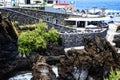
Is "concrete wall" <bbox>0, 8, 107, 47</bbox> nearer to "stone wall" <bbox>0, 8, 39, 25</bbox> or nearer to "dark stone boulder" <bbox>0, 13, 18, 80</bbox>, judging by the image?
"stone wall" <bbox>0, 8, 39, 25</bbox>

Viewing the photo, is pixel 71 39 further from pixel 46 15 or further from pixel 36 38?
pixel 46 15

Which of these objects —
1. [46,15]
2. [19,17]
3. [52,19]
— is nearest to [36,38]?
[19,17]

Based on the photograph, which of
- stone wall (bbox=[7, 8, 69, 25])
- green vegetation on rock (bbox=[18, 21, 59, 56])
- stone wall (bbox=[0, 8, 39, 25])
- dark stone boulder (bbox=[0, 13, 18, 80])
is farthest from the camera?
stone wall (bbox=[7, 8, 69, 25])

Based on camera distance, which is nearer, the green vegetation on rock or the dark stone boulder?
the dark stone boulder

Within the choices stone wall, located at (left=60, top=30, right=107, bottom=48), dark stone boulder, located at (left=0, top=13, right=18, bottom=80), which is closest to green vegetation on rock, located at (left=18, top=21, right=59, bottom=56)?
stone wall, located at (left=60, top=30, right=107, bottom=48)

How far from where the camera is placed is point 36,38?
2820 inches

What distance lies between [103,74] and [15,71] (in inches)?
643

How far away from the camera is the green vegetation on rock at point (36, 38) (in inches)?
2746

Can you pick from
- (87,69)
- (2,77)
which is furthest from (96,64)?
(2,77)

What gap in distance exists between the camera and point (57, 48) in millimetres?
71875

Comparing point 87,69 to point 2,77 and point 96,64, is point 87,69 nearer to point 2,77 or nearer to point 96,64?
point 96,64

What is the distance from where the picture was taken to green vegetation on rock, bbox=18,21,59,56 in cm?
6975

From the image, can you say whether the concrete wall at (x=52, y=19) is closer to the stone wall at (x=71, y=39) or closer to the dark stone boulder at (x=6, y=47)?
the stone wall at (x=71, y=39)

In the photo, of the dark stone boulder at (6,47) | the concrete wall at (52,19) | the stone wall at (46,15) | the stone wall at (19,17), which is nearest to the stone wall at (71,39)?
the concrete wall at (52,19)
